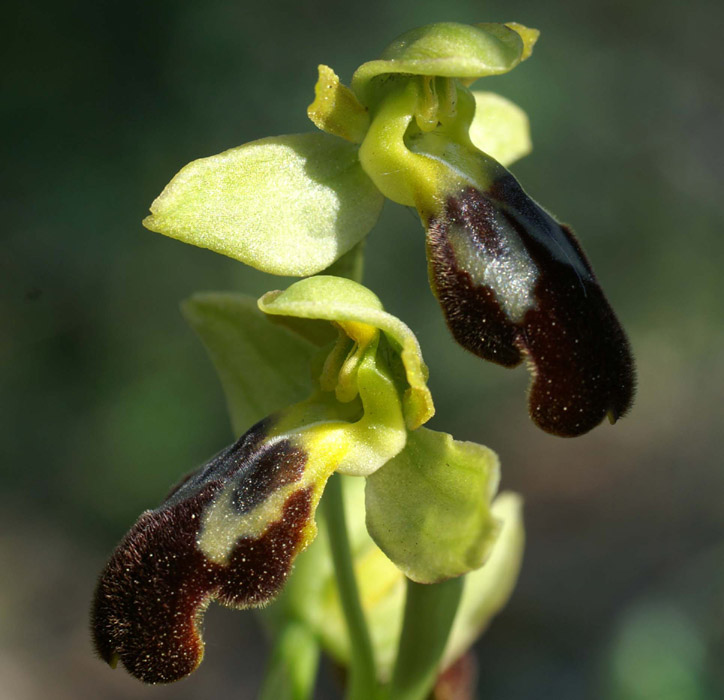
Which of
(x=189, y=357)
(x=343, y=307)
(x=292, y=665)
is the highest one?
(x=343, y=307)

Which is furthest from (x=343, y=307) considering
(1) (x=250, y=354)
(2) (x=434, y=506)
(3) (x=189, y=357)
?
(3) (x=189, y=357)

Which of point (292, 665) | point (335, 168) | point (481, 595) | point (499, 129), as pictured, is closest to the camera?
point (335, 168)

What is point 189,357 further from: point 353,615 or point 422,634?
point 422,634

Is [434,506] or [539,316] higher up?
[539,316]

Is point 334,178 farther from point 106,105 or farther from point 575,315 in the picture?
point 106,105

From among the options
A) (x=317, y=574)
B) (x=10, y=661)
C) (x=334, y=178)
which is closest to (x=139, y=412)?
(x=10, y=661)

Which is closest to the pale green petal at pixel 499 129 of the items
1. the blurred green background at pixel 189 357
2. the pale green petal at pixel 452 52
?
the pale green petal at pixel 452 52

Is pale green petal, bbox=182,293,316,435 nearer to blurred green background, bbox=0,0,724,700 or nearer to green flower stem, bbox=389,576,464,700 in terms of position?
green flower stem, bbox=389,576,464,700

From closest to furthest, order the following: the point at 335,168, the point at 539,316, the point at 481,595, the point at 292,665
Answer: the point at 539,316
the point at 335,168
the point at 292,665
the point at 481,595
